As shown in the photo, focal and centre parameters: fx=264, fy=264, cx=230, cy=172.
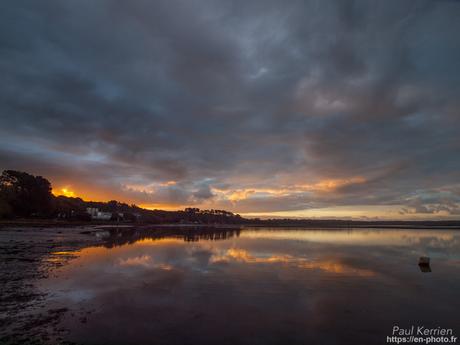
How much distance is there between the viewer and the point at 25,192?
297 feet

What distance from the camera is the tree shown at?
87812 millimetres

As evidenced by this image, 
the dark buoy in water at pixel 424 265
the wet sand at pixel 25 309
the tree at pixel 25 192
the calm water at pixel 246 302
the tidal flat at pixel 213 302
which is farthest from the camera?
the tree at pixel 25 192

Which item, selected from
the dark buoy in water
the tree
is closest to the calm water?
the dark buoy in water

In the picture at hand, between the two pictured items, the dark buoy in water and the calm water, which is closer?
the calm water

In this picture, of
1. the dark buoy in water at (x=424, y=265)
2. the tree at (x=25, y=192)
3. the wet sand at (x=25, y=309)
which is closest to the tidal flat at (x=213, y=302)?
the wet sand at (x=25, y=309)

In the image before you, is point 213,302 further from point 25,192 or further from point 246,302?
point 25,192

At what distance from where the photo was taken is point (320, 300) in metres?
17.1

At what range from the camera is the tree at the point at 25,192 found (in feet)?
288

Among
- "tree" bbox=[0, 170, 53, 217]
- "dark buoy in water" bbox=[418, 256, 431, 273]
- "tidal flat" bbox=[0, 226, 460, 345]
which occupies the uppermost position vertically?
"tree" bbox=[0, 170, 53, 217]

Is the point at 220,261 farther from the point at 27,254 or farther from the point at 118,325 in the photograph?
the point at 27,254

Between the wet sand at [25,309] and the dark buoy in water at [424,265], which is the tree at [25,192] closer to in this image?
the wet sand at [25,309]

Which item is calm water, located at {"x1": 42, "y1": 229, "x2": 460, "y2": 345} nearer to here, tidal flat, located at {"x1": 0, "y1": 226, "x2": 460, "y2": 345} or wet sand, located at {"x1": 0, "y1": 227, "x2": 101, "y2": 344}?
tidal flat, located at {"x1": 0, "y1": 226, "x2": 460, "y2": 345}

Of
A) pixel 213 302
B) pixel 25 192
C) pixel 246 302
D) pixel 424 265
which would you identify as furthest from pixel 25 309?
pixel 25 192

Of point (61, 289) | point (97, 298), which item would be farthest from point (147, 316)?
point (61, 289)
